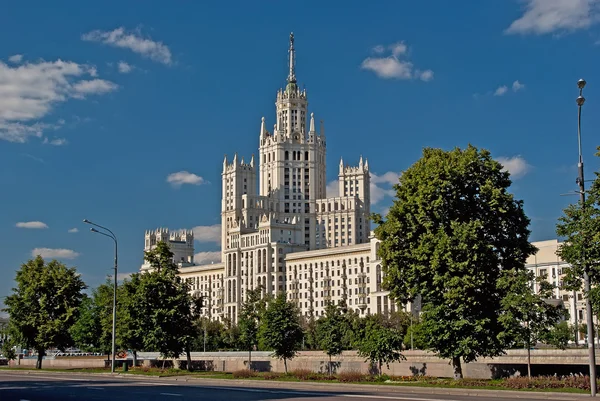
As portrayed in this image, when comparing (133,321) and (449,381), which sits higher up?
(133,321)

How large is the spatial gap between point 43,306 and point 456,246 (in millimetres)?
52452

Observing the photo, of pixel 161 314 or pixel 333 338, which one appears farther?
pixel 333 338

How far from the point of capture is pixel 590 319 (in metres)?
35.7

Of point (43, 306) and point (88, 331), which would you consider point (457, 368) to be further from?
point (88, 331)

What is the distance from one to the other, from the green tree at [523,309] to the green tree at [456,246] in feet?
3.30

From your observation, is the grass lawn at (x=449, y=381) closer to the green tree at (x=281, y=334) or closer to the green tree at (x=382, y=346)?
the green tree at (x=382, y=346)

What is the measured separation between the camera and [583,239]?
36.8m

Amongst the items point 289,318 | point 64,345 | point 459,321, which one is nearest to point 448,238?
point 459,321

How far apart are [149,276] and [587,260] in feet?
144

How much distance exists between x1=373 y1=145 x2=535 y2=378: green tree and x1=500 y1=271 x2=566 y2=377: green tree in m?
1.01

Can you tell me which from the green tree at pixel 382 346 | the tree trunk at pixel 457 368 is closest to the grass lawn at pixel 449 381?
the tree trunk at pixel 457 368

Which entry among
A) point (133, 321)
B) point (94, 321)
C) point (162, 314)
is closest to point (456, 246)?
point (162, 314)

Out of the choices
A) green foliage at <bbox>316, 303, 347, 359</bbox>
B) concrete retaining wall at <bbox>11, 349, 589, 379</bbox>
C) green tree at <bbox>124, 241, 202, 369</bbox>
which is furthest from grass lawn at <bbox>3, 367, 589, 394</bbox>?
green foliage at <bbox>316, 303, 347, 359</bbox>

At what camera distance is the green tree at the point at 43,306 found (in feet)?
267
